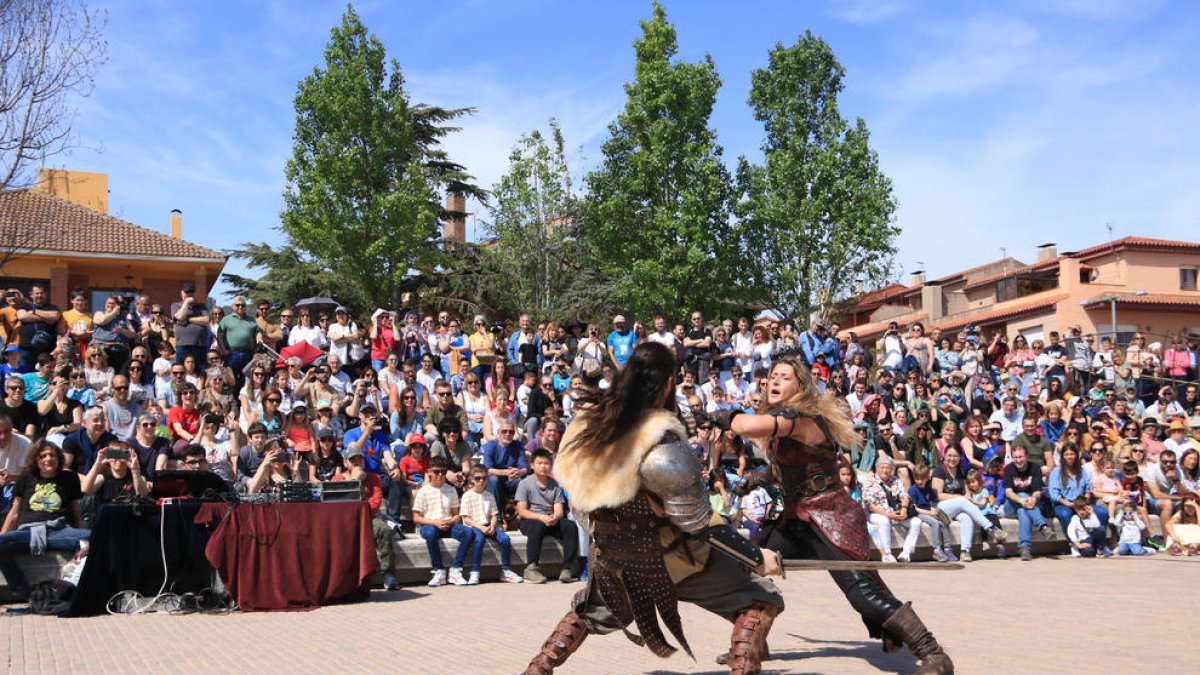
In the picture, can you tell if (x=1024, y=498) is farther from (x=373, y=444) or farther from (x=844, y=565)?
(x=844, y=565)

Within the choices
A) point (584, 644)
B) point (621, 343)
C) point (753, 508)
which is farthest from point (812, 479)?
point (621, 343)

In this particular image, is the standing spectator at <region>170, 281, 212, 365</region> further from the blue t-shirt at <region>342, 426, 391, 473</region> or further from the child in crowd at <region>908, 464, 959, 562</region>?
the child in crowd at <region>908, 464, 959, 562</region>

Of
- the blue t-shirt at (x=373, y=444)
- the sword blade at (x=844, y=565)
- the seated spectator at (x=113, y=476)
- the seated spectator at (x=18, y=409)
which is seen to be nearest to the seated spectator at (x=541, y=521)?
the blue t-shirt at (x=373, y=444)

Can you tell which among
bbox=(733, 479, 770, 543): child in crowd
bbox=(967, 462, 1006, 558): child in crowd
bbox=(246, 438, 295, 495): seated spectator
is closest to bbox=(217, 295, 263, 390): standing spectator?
bbox=(246, 438, 295, 495): seated spectator

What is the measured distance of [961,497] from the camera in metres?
14.6

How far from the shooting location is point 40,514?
10406mm

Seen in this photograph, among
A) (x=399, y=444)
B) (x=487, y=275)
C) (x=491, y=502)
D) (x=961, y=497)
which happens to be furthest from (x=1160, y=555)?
(x=487, y=275)

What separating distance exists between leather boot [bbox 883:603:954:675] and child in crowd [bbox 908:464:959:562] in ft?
27.5

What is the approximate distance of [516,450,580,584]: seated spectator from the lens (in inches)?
491

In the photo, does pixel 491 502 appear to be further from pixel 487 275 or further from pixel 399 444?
pixel 487 275

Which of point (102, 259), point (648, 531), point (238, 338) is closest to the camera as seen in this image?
point (648, 531)

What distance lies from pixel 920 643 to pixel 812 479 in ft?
3.37

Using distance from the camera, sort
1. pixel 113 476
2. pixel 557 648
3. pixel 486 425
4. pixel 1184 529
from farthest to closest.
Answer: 1. pixel 1184 529
2. pixel 486 425
3. pixel 113 476
4. pixel 557 648

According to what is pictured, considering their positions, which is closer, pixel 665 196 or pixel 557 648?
pixel 557 648
